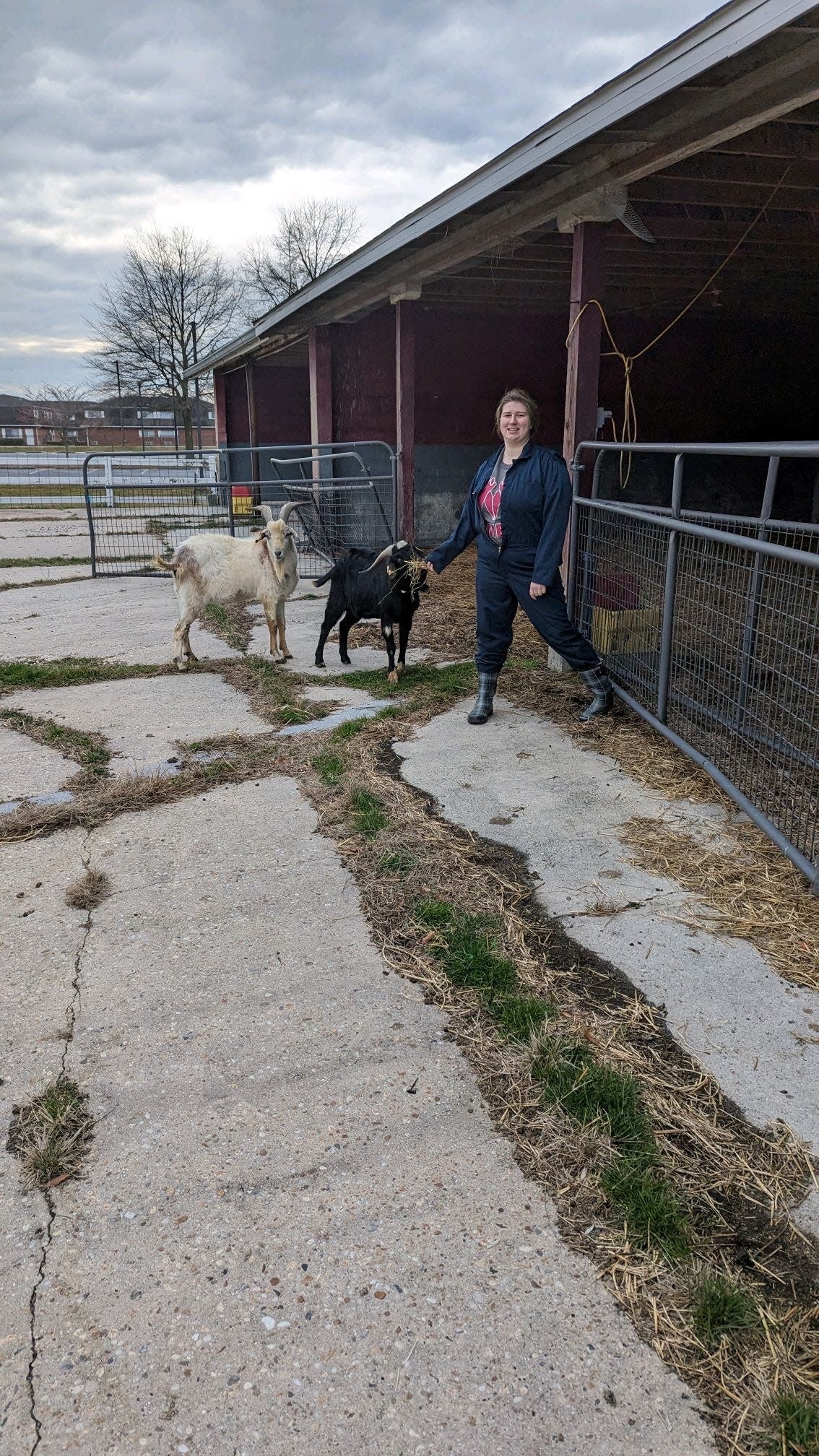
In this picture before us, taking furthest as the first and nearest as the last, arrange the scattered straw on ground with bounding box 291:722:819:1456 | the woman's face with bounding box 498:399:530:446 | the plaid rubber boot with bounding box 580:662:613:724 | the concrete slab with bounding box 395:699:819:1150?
the plaid rubber boot with bounding box 580:662:613:724
the woman's face with bounding box 498:399:530:446
the concrete slab with bounding box 395:699:819:1150
the scattered straw on ground with bounding box 291:722:819:1456

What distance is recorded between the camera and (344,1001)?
2.74 meters

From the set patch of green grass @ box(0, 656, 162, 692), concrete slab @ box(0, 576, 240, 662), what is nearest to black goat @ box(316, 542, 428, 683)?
concrete slab @ box(0, 576, 240, 662)

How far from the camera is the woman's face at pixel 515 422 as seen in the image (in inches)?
186

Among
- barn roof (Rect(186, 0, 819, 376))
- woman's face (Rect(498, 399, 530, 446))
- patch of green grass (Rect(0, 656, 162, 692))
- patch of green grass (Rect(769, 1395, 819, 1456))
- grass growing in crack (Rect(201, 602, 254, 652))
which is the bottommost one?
patch of green grass (Rect(769, 1395, 819, 1456))

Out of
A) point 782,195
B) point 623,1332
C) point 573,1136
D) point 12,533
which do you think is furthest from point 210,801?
point 12,533

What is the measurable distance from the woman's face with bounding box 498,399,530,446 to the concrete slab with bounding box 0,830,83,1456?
2.93 m

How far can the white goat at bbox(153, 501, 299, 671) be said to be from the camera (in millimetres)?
6703

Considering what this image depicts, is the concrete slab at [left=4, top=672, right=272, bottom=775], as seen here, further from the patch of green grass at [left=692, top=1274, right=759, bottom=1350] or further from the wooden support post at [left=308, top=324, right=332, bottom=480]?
the wooden support post at [left=308, top=324, right=332, bottom=480]

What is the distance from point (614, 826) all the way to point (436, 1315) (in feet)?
7.78

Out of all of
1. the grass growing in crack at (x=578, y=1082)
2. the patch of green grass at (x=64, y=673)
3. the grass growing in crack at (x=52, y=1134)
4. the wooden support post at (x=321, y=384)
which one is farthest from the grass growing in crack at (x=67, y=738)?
the wooden support post at (x=321, y=384)

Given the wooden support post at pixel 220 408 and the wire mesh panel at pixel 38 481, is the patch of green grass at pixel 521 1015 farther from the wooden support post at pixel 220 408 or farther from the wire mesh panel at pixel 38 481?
the wire mesh panel at pixel 38 481

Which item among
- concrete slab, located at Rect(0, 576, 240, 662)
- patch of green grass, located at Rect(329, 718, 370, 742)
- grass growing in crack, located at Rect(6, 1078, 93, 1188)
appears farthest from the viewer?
concrete slab, located at Rect(0, 576, 240, 662)

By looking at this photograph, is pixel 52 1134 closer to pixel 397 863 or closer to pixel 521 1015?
pixel 521 1015

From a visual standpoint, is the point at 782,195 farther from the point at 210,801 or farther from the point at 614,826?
the point at 210,801
